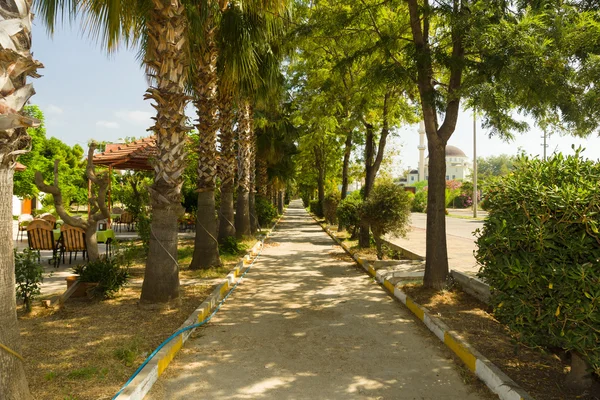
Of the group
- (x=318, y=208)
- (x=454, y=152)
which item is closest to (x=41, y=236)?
(x=318, y=208)

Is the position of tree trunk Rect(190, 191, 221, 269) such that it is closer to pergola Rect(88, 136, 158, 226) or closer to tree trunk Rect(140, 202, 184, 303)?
tree trunk Rect(140, 202, 184, 303)

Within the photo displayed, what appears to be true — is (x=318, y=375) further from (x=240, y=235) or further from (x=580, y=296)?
(x=240, y=235)

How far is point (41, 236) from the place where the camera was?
1093cm

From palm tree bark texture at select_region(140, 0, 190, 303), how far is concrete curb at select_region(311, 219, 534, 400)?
3.92m

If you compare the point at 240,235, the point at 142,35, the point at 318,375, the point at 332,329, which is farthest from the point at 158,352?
the point at 240,235

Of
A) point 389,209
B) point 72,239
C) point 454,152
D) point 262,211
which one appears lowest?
point 72,239

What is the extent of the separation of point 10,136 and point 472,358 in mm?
4780

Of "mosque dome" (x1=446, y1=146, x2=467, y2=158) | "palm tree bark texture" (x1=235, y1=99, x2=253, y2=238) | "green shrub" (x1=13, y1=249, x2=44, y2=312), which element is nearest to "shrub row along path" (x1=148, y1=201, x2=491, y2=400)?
"green shrub" (x1=13, y1=249, x2=44, y2=312)

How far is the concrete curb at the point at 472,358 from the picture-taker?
154 inches

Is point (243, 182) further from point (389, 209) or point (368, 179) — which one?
point (389, 209)

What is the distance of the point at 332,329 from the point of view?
6.21 metres

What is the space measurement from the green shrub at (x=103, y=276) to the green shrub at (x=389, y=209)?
6.65 m

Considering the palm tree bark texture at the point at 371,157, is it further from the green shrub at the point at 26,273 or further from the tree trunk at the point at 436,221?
the green shrub at the point at 26,273

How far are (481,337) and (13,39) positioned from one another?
569 cm
